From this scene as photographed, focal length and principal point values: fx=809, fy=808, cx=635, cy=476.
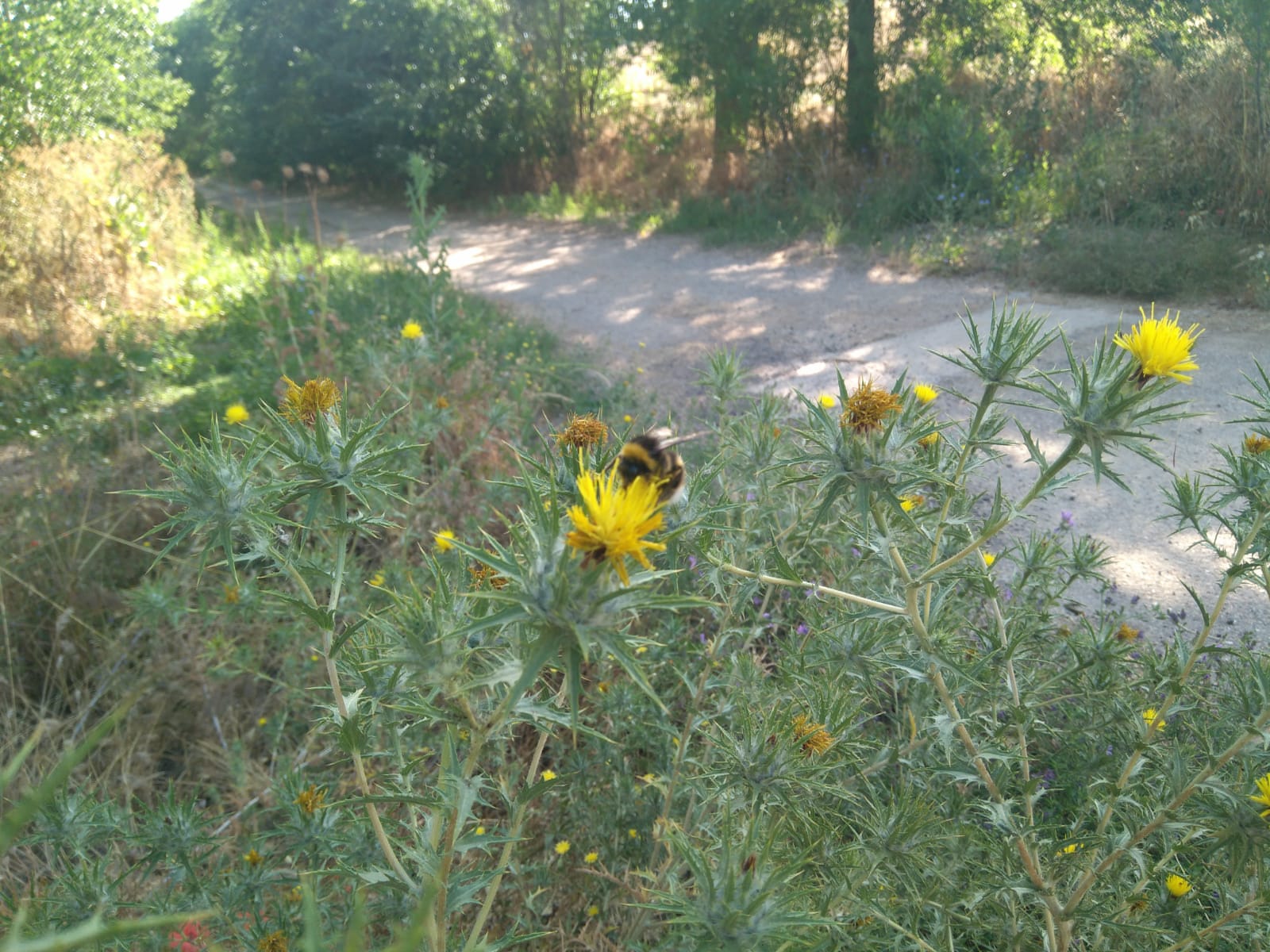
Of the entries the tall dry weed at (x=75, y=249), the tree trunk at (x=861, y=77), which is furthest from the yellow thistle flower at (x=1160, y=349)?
the tree trunk at (x=861, y=77)

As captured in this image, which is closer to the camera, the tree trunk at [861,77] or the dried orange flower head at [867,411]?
the dried orange flower head at [867,411]

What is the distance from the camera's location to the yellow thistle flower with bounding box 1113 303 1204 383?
1322 mm

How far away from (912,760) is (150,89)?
43.7 feet

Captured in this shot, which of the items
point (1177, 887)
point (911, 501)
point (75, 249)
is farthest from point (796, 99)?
point (1177, 887)

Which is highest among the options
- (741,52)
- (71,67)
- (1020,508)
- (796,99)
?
(71,67)

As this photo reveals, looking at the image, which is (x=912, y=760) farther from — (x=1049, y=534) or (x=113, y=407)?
(x=113, y=407)

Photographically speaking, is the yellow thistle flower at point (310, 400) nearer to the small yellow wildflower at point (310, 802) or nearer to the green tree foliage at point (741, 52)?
the small yellow wildflower at point (310, 802)

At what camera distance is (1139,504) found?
3676mm

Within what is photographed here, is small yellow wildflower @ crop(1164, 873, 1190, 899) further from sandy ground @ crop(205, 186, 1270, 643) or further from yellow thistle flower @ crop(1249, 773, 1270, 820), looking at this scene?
sandy ground @ crop(205, 186, 1270, 643)

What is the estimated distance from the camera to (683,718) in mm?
2568

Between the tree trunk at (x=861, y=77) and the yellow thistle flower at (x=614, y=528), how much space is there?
427 inches

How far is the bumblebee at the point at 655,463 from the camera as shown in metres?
1.40

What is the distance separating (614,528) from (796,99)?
11.6m

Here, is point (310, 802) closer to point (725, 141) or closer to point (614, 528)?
point (614, 528)
